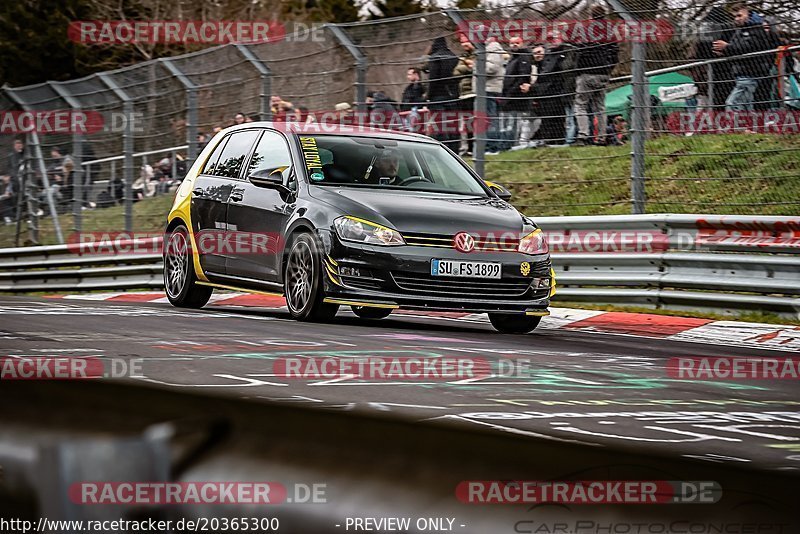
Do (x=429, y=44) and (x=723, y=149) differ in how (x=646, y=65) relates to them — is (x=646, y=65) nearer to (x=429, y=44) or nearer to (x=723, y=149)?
(x=723, y=149)

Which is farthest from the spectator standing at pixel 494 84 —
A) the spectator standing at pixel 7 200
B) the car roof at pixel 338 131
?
the spectator standing at pixel 7 200

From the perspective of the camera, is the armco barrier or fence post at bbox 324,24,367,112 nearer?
the armco barrier

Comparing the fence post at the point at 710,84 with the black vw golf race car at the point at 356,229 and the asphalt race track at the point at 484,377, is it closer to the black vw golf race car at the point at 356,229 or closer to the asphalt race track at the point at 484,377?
the black vw golf race car at the point at 356,229

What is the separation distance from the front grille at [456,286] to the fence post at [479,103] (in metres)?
3.94

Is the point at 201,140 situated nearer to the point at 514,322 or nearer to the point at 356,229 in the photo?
the point at 514,322

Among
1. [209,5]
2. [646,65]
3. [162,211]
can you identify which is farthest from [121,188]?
[209,5]

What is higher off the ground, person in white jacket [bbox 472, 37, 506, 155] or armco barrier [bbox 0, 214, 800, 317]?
person in white jacket [bbox 472, 37, 506, 155]

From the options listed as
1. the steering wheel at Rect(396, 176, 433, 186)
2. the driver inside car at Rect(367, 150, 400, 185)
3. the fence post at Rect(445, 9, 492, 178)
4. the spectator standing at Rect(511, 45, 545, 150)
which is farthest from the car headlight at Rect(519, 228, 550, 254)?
the fence post at Rect(445, 9, 492, 178)

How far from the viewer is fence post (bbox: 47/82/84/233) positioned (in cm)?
1959

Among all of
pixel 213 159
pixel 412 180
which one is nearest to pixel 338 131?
pixel 412 180

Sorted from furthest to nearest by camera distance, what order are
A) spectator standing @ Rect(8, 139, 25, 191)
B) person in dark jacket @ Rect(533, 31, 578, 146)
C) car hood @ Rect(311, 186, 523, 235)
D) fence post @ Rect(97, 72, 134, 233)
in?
spectator standing @ Rect(8, 139, 25, 191) → fence post @ Rect(97, 72, 134, 233) → person in dark jacket @ Rect(533, 31, 578, 146) → car hood @ Rect(311, 186, 523, 235)

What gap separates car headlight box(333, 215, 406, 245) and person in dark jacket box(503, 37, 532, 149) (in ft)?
13.9

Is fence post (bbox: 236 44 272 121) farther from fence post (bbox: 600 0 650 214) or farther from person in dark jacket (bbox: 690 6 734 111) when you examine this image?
person in dark jacket (bbox: 690 6 734 111)

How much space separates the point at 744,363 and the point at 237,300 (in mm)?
7754
